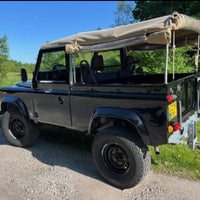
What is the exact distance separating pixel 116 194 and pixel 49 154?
70.3 inches

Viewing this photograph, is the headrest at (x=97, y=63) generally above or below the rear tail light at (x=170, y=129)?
above

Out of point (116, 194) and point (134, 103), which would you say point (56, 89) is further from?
point (116, 194)

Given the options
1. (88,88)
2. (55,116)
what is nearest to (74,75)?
(88,88)

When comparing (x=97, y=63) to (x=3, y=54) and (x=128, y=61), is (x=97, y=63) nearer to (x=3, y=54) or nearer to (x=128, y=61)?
(x=128, y=61)

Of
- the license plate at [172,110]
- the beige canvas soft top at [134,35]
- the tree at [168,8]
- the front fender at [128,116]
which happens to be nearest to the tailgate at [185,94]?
the license plate at [172,110]

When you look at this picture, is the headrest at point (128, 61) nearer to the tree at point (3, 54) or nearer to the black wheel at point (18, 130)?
the black wheel at point (18, 130)

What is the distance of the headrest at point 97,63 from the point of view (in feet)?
12.5

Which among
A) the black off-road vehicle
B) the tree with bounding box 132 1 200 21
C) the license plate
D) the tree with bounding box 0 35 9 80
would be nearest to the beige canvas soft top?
the black off-road vehicle

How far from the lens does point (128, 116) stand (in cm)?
269

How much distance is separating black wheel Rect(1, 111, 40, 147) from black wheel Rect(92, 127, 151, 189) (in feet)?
5.57

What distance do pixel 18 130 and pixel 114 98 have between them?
2.58 meters

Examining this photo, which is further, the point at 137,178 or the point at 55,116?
the point at 55,116

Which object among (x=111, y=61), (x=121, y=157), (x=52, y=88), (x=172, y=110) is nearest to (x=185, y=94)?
(x=172, y=110)

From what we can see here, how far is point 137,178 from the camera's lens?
9.28 feet
